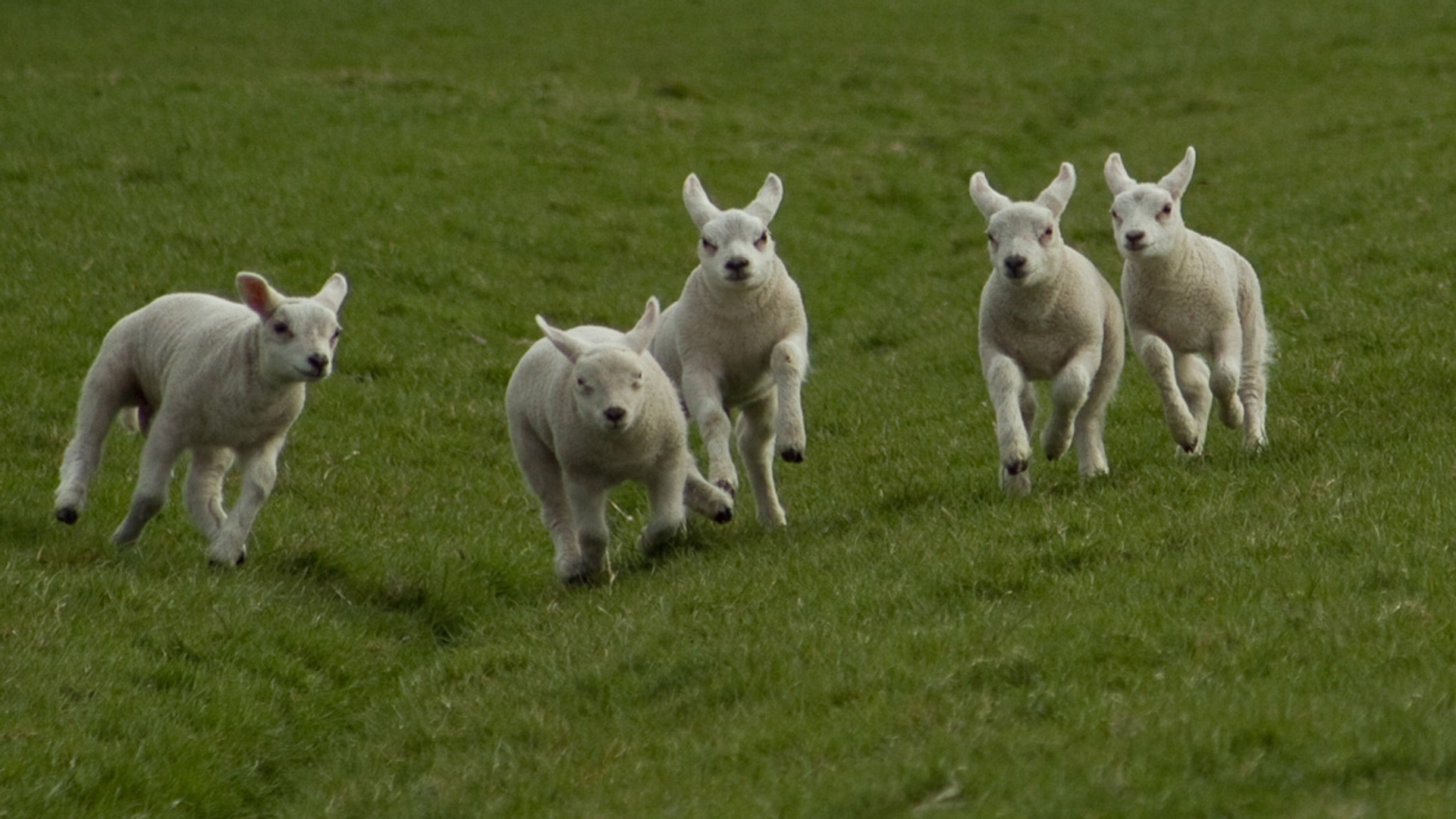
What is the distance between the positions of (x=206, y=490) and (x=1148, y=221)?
5230 mm

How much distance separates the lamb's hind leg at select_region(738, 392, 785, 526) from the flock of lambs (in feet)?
0.04

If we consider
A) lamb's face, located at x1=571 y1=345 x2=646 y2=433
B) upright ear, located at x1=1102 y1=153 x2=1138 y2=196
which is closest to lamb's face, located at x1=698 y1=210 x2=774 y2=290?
lamb's face, located at x1=571 y1=345 x2=646 y2=433

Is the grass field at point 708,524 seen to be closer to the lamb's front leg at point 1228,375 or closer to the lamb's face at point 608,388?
the lamb's front leg at point 1228,375

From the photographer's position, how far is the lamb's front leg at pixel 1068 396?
9.77 m

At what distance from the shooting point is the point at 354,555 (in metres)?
10.4

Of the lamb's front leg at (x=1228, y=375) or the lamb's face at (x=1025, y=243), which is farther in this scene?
the lamb's front leg at (x=1228, y=375)

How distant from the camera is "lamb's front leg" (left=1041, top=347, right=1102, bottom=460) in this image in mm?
9766

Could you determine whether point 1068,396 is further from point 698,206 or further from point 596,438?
point 596,438

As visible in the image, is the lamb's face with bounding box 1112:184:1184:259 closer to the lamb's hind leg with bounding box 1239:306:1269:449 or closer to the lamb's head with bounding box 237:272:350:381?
the lamb's hind leg with bounding box 1239:306:1269:449

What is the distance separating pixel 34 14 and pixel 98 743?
31.8 m

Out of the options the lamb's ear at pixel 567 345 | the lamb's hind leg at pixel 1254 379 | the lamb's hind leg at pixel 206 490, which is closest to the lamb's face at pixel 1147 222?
the lamb's hind leg at pixel 1254 379

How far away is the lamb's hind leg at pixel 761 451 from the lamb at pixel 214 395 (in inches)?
93.8

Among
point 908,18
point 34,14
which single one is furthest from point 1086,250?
point 34,14

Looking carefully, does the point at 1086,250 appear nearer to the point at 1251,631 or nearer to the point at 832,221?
the point at 832,221
